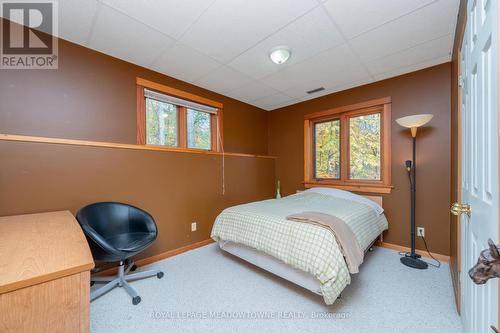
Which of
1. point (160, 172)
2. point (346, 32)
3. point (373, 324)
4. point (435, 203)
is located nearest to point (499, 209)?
point (373, 324)

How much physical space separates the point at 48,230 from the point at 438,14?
3.24 m

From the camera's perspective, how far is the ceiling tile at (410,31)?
65.0 inches

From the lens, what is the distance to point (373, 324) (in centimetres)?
148

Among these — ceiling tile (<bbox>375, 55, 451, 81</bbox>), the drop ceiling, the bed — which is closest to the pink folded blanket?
the bed

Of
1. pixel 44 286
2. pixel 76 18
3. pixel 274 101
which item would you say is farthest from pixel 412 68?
pixel 44 286

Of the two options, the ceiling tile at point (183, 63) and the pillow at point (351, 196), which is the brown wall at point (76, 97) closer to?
the ceiling tile at point (183, 63)

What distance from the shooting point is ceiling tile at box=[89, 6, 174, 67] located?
1.73 meters

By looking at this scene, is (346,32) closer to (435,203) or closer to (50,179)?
(435,203)

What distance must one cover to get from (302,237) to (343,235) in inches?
13.4

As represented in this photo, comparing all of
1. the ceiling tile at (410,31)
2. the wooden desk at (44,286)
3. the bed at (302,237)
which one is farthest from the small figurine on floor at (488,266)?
the ceiling tile at (410,31)

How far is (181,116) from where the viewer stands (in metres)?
2.90

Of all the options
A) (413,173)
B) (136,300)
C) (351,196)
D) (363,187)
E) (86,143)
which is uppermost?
(86,143)

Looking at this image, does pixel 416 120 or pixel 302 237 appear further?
pixel 416 120

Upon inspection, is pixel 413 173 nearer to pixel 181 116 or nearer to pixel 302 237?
pixel 302 237
